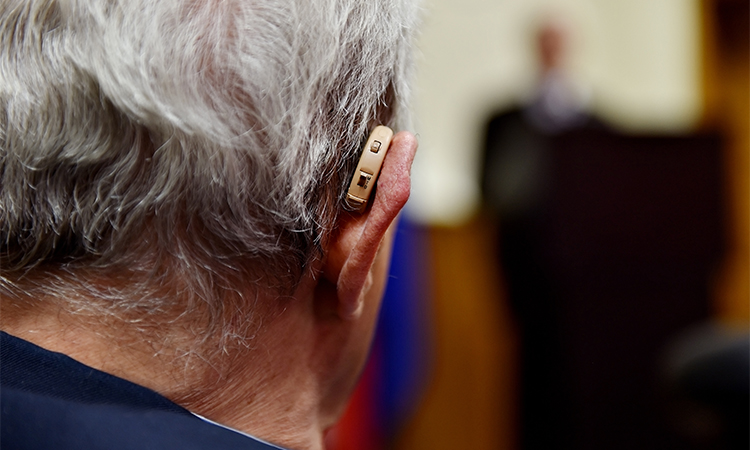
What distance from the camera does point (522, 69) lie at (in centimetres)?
334

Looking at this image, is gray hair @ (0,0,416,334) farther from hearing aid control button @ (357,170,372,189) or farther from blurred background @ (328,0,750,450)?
blurred background @ (328,0,750,450)

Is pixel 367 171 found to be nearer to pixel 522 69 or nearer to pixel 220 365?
pixel 220 365

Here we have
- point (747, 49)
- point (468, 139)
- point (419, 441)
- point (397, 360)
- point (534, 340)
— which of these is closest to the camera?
point (397, 360)

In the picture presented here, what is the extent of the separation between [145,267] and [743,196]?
138 inches

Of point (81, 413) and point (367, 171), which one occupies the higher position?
point (367, 171)

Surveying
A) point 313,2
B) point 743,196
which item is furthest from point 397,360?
point 743,196

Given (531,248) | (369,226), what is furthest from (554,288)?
(369,226)

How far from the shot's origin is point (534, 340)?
7.25ft

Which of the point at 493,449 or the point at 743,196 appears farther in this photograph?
the point at 743,196

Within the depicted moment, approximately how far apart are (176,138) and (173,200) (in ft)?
0.16

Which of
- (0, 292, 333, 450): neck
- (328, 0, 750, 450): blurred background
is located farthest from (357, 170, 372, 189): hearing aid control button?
(328, 0, 750, 450): blurred background

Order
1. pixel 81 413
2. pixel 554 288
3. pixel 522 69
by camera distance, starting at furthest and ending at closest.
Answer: pixel 522 69
pixel 554 288
pixel 81 413

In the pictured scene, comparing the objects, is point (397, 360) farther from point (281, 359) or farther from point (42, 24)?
point (42, 24)

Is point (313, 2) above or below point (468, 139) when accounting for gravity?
above
